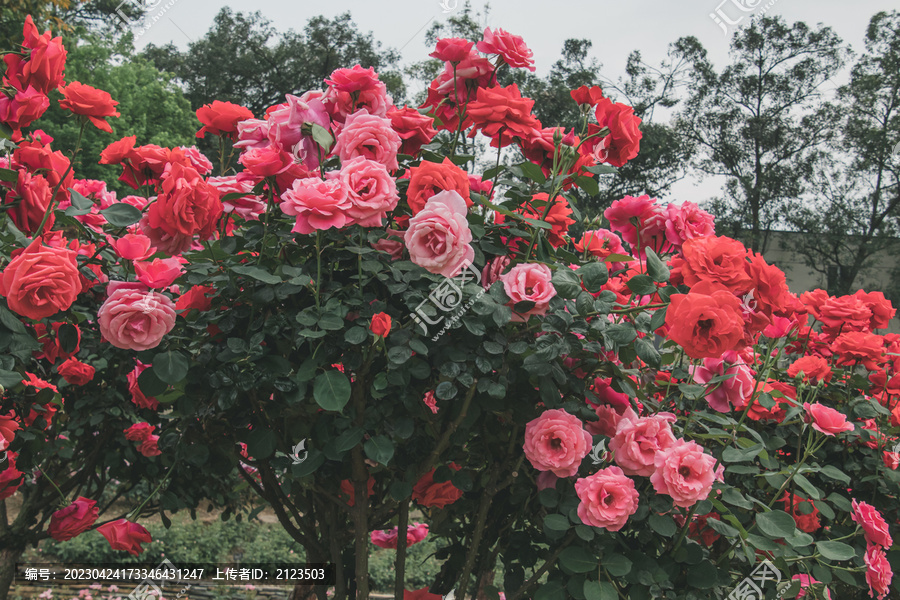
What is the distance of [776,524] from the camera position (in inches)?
53.9

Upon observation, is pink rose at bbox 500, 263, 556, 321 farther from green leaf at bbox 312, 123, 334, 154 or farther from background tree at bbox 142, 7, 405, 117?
background tree at bbox 142, 7, 405, 117

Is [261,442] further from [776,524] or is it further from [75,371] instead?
[776,524]

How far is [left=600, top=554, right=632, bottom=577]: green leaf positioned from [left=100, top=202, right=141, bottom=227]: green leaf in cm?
121

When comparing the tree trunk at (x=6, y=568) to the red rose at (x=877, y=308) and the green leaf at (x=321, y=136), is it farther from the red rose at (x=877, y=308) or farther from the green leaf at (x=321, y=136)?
the red rose at (x=877, y=308)

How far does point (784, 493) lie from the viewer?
189cm

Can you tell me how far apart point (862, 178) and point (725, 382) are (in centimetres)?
2159

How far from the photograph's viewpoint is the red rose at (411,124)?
4.77ft

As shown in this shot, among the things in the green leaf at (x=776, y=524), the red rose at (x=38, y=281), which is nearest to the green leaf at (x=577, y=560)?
the green leaf at (x=776, y=524)

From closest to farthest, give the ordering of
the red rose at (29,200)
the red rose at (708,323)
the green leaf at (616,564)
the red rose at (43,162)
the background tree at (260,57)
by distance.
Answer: the red rose at (708,323) → the green leaf at (616,564) → the red rose at (29,200) → the red rose at (43,162) → the background tree at (260,57)

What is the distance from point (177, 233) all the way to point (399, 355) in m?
0.51

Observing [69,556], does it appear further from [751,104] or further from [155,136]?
[751,104]

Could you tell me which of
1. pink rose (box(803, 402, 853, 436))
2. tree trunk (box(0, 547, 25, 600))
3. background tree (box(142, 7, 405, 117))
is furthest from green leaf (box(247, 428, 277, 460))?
background tree (box(142, 7, 405, 117))

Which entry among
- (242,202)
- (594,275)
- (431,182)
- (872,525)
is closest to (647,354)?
(594,275)

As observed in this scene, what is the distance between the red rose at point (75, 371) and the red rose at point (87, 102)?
0.84m
